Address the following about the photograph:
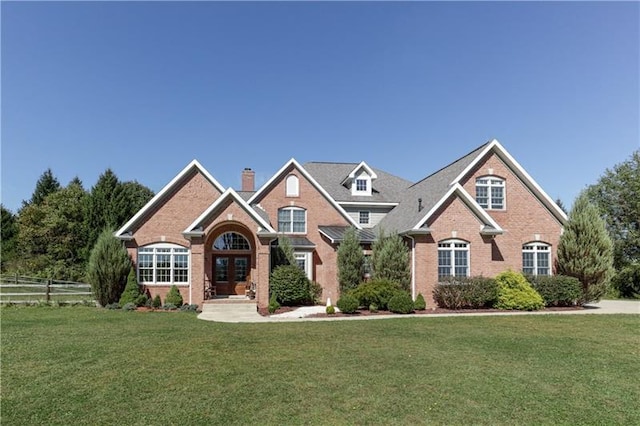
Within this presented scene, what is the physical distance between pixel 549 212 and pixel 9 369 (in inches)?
1047

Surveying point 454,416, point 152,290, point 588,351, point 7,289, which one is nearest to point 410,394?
point 454,416

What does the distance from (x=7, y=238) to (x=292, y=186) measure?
47.7m

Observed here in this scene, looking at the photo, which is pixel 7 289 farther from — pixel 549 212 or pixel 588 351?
pixel 549 212

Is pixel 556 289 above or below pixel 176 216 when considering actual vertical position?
below

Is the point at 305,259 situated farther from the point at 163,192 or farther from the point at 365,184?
the point at 163,192

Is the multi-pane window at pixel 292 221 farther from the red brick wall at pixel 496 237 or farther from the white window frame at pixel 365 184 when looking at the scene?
the red brick wall at pixel 496 237

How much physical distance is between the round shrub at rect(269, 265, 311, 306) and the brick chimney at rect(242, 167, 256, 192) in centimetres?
987

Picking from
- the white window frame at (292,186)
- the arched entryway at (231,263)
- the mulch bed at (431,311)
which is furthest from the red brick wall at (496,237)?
the arched entryway at (231,263)

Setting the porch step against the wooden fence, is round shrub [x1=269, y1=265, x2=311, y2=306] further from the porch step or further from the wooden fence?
the wooden fence

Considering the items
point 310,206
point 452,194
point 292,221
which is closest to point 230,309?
point 292,221

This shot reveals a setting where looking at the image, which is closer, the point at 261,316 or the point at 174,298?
the point at 261,316

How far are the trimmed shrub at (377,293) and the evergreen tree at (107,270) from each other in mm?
12596

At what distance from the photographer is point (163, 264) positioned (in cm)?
2339

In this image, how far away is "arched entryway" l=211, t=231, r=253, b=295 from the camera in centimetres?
2512
